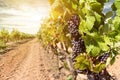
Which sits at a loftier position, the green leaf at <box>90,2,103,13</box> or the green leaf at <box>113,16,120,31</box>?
the green leaf at <box>90,2,103,13</box>

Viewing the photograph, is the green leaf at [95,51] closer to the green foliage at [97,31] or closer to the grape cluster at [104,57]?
the green foliage at [97,31]

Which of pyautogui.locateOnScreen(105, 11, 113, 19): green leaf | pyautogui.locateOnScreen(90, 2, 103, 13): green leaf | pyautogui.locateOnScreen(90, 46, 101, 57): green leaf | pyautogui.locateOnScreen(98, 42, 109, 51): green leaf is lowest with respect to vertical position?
pyautogui.locateOnScreen(90, 46, 101, 57): green leaf

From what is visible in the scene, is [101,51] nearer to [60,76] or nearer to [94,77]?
[94,77]

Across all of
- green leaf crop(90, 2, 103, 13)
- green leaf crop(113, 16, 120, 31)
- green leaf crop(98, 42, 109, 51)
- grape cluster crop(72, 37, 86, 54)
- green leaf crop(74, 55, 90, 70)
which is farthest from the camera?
grape cluster crop(72, 37, 86, 54)

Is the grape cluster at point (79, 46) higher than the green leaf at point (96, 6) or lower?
lower

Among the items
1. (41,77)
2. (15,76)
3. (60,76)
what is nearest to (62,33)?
(60,76)

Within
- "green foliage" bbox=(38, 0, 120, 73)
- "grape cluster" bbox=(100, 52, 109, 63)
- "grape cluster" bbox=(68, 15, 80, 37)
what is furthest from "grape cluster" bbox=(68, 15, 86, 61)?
"grape cluster" bbox=(100, 52, 109, 63)

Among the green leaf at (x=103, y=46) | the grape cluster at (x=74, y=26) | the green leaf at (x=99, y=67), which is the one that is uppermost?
the grape cluster at (x=74, y=26)

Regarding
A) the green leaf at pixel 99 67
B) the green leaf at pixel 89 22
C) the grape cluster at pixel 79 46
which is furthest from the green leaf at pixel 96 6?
the green leaf at pixel 99 67

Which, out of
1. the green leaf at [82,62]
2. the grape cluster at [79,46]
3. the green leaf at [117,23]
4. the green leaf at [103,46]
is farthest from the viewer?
the grape cluster at [79,46]

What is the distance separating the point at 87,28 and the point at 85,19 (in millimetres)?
222

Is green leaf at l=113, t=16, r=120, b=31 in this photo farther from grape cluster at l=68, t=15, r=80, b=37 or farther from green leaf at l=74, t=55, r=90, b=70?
grape cluster at l=68, t=15, r=80, b=37

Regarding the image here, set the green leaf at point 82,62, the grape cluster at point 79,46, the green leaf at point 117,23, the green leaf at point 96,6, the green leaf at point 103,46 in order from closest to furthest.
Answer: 1. the green leaf at point 117,23
2. the green leaf at point 103,46
3. the green leaf at point 96,6
4. the green leaf at point 82,62
5. the grape cluster at point 79,46

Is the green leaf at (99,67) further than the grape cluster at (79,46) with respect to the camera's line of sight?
No
